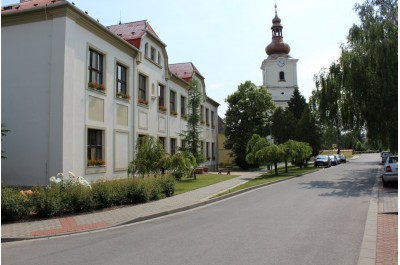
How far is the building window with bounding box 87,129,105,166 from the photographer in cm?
1856

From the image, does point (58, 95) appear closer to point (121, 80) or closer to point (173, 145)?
point (121, 80)

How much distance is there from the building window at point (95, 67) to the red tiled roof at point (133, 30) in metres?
4.16

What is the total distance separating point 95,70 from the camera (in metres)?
19.3

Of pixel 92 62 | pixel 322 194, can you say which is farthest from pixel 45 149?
pixel 322 194

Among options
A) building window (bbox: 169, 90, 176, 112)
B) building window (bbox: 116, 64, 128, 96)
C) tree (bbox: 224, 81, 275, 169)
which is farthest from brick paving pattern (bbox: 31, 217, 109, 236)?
tree (bbox: 224, 81, 275, 169)

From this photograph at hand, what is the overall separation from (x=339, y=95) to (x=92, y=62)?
15.4 metres

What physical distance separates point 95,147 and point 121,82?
186 inches

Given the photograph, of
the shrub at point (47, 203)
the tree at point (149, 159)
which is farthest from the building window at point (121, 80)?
the shrub at point (47, 203)

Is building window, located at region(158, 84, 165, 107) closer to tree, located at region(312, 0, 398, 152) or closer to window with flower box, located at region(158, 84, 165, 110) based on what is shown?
window with flower box, located at region(158, 84, 165, 110)

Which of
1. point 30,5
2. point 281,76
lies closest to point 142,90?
point 30,5

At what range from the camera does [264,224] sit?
9.28 meters

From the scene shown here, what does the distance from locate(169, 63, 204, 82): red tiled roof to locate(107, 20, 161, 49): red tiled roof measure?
749cm

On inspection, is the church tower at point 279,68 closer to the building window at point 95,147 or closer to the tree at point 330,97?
the tree at point 330,97

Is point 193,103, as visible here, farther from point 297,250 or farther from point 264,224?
point 297,250
